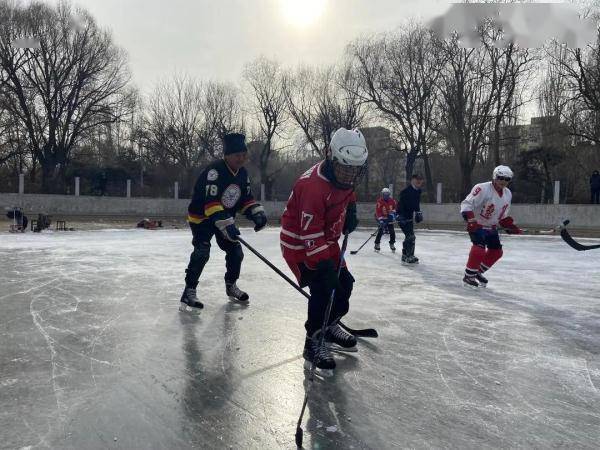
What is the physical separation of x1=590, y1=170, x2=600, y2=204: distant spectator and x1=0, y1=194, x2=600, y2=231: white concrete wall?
0.63 meters

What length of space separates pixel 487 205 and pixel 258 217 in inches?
139

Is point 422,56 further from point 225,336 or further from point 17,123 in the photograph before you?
point 225,336

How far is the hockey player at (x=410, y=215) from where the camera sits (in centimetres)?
920

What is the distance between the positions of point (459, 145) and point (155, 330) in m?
29.0

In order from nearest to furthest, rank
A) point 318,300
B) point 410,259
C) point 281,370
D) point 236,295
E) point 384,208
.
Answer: point 281,370 < point 318,300 < point 236,295 < point 410,259 < point 384,208

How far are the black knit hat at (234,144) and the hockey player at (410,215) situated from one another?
518cm

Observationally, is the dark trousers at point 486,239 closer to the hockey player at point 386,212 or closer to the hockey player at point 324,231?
the hockey player at point 324,231

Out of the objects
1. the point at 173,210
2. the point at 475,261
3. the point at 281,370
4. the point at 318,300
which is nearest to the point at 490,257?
the point at 475,261

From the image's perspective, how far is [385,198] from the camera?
1263 centimetres

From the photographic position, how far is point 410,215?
31.7 ft

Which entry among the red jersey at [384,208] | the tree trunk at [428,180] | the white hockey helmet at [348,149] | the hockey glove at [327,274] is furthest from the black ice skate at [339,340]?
the tree trunk at [428,180]

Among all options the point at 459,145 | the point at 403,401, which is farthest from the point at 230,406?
the point at 459,145

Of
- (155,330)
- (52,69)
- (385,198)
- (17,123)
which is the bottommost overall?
(155,330)

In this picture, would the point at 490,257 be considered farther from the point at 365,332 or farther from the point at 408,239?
the point at 365,332
